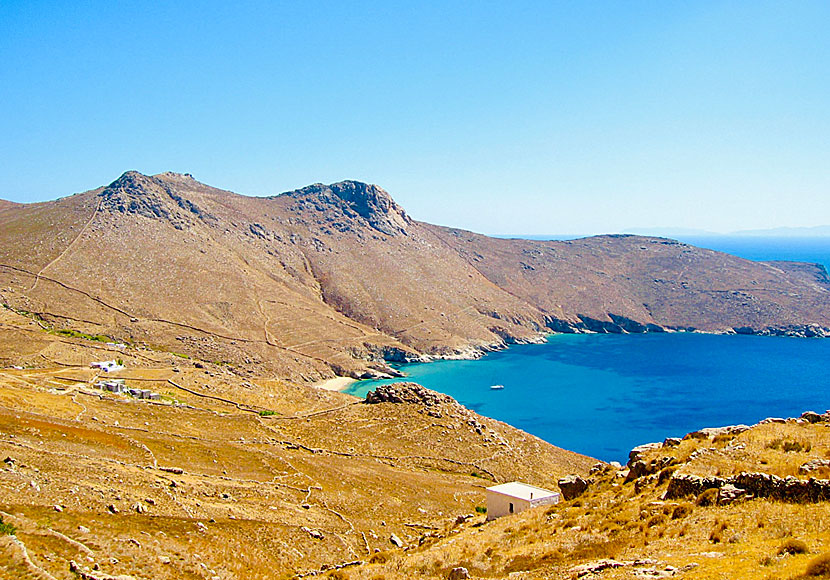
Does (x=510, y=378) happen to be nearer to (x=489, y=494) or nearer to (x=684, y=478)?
(x=489, y=494)

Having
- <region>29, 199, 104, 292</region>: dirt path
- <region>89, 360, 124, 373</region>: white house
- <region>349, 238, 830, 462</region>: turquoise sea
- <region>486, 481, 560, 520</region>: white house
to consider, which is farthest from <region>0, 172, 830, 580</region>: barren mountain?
<region>349, 238, 830, 462</region>: turquoise sea

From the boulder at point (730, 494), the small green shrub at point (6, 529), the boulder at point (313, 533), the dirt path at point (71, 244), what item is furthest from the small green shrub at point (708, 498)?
the dirt path at point (71, 244)

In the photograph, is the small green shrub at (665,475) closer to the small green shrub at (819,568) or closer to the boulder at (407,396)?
the small green shrub at (819,568)

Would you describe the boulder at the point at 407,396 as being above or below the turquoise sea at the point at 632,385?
above

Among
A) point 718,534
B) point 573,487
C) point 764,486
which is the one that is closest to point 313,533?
point 573,487

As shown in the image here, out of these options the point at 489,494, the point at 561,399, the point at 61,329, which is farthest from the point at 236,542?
the point at 561,399

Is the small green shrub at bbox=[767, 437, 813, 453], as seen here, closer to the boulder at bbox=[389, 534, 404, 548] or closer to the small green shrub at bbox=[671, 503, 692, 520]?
the small green shrub at bbox=[671, 503, 692, 520]
